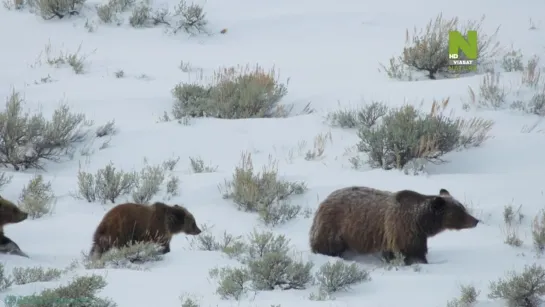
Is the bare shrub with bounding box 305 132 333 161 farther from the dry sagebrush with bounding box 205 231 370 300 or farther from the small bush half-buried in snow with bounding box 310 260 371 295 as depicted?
the small bush half-buried in snow with bounding box 310 260 371 295

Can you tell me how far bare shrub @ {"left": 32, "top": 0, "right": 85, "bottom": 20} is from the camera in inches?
829

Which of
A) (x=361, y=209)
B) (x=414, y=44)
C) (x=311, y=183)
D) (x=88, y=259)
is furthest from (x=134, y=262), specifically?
(x=414, y=44)

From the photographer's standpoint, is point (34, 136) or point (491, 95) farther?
point (491, 95)

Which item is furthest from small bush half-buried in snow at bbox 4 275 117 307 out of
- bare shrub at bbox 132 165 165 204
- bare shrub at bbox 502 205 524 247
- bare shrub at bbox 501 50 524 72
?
bare shrub at bbox 501 50 524 72

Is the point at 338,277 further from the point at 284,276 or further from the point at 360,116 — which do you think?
the point at 360,116

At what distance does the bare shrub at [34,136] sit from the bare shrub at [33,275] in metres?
5.72

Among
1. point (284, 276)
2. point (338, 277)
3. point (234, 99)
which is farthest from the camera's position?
point (234, 99)

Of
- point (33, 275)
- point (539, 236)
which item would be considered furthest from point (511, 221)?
point (33, 275)

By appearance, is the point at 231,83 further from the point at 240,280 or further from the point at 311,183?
the point at 240,280

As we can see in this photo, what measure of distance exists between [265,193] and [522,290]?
15.4 feet

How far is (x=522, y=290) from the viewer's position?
829 centimetres

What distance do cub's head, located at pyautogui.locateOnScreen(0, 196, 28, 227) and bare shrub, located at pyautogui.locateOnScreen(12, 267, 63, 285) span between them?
191 centimetres

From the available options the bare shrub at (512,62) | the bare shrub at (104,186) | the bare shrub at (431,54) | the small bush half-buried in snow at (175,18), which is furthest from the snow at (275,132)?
the bare shrub at (431,54)

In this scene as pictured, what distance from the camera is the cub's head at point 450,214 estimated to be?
33.2 ft
